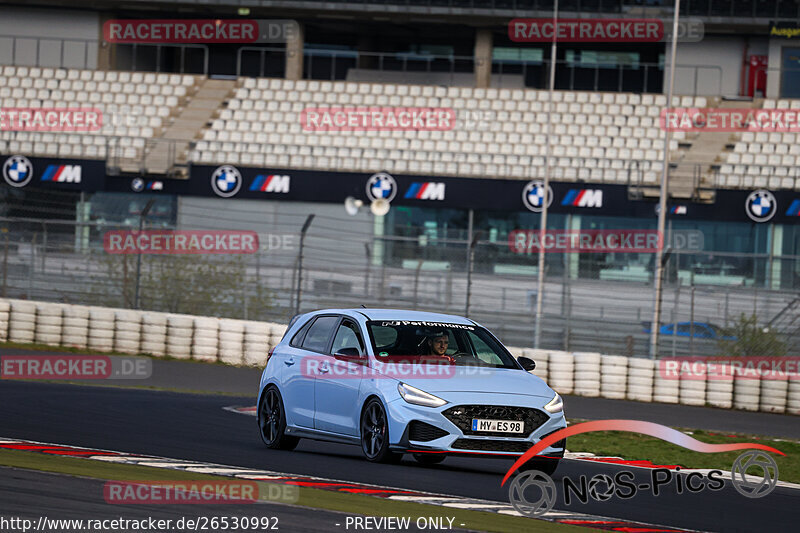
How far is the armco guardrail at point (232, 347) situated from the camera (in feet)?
69.8

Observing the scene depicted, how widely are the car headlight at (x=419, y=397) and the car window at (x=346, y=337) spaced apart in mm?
1113

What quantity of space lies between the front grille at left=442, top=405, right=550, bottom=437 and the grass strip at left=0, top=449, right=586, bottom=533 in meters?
1.82

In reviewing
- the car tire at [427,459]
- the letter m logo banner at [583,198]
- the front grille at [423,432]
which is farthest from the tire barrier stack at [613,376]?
the front grille at [423,432]

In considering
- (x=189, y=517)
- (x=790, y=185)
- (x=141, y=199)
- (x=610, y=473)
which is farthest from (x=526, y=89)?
(x=189, y=517)

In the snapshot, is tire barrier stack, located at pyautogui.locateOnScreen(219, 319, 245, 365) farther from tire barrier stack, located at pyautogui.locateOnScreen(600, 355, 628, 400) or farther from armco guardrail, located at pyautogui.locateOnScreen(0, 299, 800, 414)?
tire barrier stack, located at pyautogui.locateOnScreen(600, 355, 628, 400)

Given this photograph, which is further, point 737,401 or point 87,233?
point 87,233

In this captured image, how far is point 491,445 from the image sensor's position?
1030 centimetres

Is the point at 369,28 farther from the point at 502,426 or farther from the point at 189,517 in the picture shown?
the point at 189,517

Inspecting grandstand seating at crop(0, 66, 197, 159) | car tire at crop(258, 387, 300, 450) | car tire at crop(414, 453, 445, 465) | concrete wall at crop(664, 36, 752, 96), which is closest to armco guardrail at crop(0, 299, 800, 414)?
car tire at crop(258, 387, 300, 450)

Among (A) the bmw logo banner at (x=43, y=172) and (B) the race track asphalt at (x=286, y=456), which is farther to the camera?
(A) the bmw logo banner at (x=43, y=172)

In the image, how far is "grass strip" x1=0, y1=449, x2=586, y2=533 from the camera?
7.79 meters

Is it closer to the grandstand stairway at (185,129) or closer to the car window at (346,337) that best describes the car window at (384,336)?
the car window at (346,337)

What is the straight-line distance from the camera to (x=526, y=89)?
127 ft

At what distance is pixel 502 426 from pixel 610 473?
1.82m
